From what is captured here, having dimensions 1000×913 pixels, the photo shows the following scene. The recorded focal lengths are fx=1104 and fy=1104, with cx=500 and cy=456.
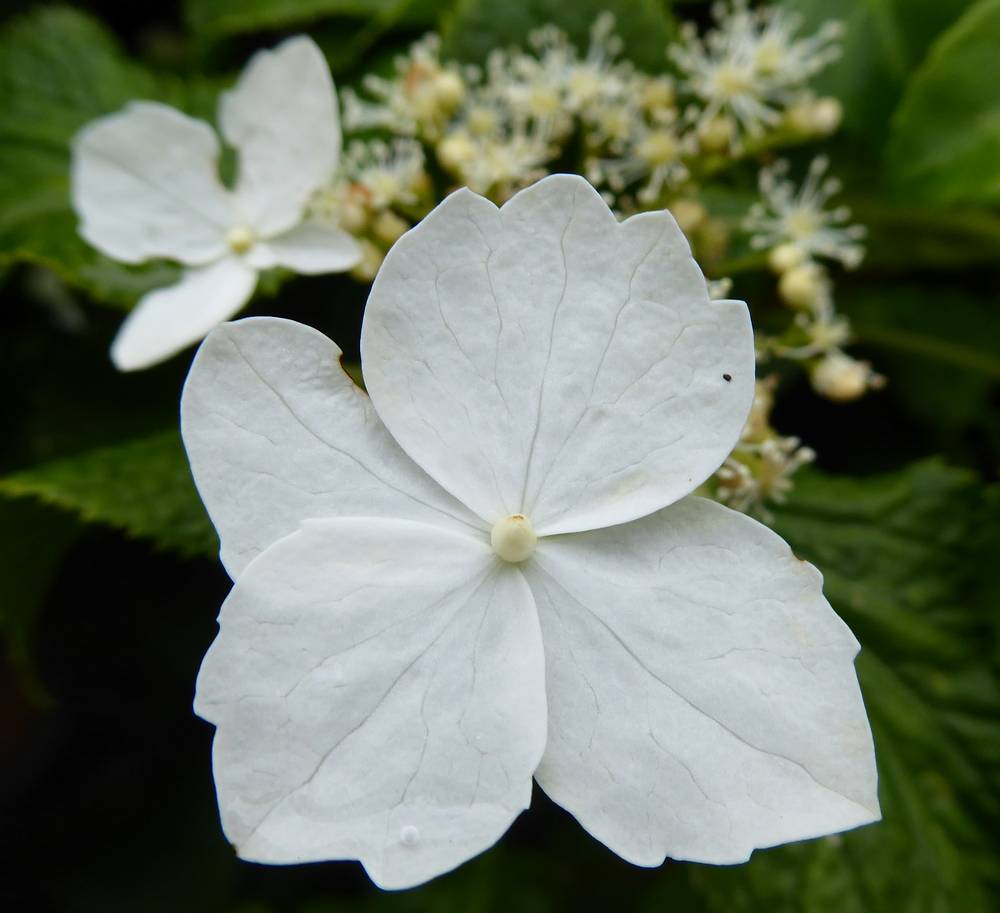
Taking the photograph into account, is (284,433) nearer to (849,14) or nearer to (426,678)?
(426,678)

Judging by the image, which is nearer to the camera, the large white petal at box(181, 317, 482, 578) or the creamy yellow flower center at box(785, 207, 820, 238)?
the large white petal at box(181, 317, 482, 578)

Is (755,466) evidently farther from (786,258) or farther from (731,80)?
(731,80)

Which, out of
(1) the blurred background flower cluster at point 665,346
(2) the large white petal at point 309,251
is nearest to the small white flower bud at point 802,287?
(1) the blurred background flower cluster at point 665,346

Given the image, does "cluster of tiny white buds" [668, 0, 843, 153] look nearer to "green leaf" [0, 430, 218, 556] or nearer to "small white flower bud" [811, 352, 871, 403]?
"small white flower bud" [811, 352, 871, 403]

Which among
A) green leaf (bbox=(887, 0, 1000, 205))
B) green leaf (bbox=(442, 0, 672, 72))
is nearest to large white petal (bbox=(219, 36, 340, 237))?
green leaf (bbox=(442, 0, 672, 72))

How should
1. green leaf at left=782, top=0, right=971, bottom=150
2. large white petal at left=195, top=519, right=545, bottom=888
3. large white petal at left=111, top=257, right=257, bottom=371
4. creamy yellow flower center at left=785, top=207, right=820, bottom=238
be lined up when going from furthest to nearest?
1. green leaf at left=782, top=0, right=971, bottom=150
2. creamy yellow flower center at left=785, top=207, right=820, bottom=238
3. large white petal at left=111, top=257, right=257, bottom=371
4. large white petal at left=195, top=519, right=545, bottom=888

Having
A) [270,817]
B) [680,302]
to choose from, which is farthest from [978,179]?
[270,817]

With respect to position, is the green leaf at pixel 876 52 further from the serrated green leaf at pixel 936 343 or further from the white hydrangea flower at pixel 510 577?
the white hydrangea flower at pixel 510 577
